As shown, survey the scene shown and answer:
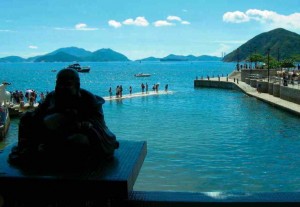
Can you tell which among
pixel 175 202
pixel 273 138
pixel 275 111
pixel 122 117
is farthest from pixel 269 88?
pixel 175 202

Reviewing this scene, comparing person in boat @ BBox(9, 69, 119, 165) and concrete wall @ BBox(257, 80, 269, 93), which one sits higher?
person in boat @ BBox(9, 69, 119, 165)

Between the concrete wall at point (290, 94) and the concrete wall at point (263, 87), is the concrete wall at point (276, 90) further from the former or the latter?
the concrete wall at point (263, 87)

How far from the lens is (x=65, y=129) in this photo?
699 centimetres

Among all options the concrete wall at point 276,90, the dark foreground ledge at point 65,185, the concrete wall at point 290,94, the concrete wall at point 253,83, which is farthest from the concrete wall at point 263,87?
the dark foreground ledge at point 65,185

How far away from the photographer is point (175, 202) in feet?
23.4

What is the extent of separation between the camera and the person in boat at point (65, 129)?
6.92 meters

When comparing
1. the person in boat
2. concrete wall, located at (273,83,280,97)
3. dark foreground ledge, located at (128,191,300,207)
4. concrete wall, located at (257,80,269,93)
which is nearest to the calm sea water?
concrete wall, located at (273,83,280,97)

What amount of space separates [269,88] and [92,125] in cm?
4013

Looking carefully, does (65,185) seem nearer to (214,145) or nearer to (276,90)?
(214,145)

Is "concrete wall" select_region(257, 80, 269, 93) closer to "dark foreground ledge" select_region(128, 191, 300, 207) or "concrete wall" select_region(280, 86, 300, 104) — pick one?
"concrete wall" select_region(280, 86, 300, 104)

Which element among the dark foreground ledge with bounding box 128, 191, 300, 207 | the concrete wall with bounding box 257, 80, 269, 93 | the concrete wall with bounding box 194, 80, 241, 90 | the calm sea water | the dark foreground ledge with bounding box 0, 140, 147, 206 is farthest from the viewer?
the concrete wall with bounding box 194, 80, 241, 90

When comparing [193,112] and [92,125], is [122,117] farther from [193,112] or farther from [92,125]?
[92,125]

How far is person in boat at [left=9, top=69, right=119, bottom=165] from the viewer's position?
6922 mm

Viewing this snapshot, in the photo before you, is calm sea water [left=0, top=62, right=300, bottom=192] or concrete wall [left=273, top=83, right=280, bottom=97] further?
concrete wall [left=273, top=83, right=280, bottom=97]
